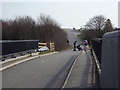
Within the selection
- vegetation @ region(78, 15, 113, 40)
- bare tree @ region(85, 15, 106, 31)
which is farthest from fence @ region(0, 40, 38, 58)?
bare tree @ region(85, 15, 106, 31)

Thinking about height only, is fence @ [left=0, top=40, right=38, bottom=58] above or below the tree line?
below

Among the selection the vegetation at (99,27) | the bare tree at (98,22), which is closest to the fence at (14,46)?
the vegetation at (99,27)

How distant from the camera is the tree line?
3778cm

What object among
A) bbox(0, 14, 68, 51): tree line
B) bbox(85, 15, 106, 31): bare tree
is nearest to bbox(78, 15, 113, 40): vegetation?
bbox(85, 15, 106, 31): bare tree

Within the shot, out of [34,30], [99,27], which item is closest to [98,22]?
[99,27]

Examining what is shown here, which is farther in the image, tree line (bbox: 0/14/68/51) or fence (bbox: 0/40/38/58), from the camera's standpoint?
tree line (bbox: 0/14/68/51)

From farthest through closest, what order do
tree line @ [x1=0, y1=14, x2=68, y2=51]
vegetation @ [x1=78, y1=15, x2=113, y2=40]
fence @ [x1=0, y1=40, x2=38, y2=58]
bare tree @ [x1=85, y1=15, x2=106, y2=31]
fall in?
tree line @ [x1=0, y1=14, x2=68, y2=51] < bare tree @ [x1=85, y1=15, x2=106, y2=31] < vegetation @ [x1=78, y1=15, x2=113, y2=40] < fence @ [x1=0, y1=40, x2=38, y2=58]

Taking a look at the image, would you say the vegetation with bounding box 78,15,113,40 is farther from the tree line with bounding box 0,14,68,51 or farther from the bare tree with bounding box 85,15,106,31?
the tree line with bounding box 0,14,68,51

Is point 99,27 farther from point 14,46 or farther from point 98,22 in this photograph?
point 14,46

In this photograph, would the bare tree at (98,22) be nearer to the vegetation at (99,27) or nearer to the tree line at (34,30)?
the vegetation at (99,27)

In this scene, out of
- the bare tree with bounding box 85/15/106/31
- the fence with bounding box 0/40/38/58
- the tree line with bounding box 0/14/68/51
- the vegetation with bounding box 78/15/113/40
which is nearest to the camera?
the fence with bounding box 0/40/38/58

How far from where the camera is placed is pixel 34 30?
39.5 metres

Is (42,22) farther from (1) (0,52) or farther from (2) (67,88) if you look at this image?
(2) (67,88)

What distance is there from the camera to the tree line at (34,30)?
3778 centimetres
